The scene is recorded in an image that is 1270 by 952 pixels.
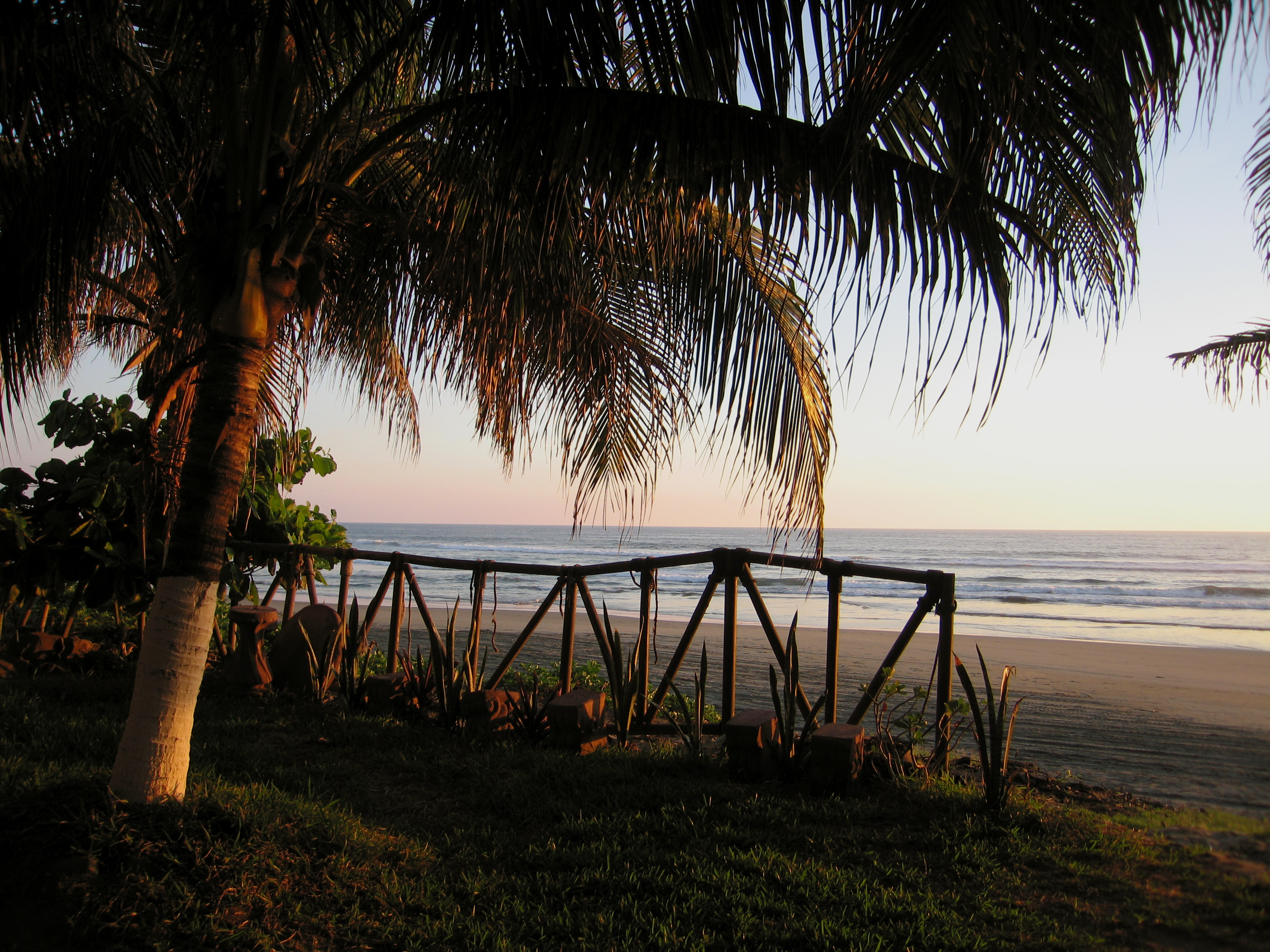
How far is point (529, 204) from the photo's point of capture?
2.39 metres

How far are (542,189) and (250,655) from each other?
14.1ft

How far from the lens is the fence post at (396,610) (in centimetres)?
515

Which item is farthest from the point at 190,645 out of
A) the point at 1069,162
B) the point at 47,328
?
the point at 1069,162

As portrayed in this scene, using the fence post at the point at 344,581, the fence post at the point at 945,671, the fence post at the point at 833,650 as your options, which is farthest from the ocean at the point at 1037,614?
the fence post at the point at 344,581

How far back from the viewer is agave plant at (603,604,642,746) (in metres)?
4.25

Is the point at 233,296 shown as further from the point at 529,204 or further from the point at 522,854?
the point at 522,854

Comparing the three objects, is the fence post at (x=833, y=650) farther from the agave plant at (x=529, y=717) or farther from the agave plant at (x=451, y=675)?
the agave plant at (x=451, y=675)

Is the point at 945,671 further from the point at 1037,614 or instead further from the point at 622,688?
the point at 1037,614

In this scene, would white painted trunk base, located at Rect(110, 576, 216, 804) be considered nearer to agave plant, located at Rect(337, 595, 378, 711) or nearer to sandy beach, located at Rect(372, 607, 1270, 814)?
agave plant, located at Rect(337, 595, 378, 711)

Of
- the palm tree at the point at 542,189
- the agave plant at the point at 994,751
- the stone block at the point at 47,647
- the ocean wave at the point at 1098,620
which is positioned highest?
the palm tree at the point at 542,189

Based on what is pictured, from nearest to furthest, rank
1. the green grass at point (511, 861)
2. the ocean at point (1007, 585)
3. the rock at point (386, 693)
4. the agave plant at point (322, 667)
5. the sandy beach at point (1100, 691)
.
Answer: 1. the sandy beach at point (1100, 691)
2. the green grass at point (511, 861)
3. the rock at point (386, 693)
4. the agave plant at point (322, 667)
5. the ocean at point (1007, 585)

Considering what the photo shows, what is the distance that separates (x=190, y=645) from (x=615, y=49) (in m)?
2.36

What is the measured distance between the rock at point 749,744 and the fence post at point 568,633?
1.22 meters

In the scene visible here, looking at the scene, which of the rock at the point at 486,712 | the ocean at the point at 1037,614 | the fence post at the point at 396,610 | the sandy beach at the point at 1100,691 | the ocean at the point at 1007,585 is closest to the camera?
the sandy beach at the point at 1100,691
